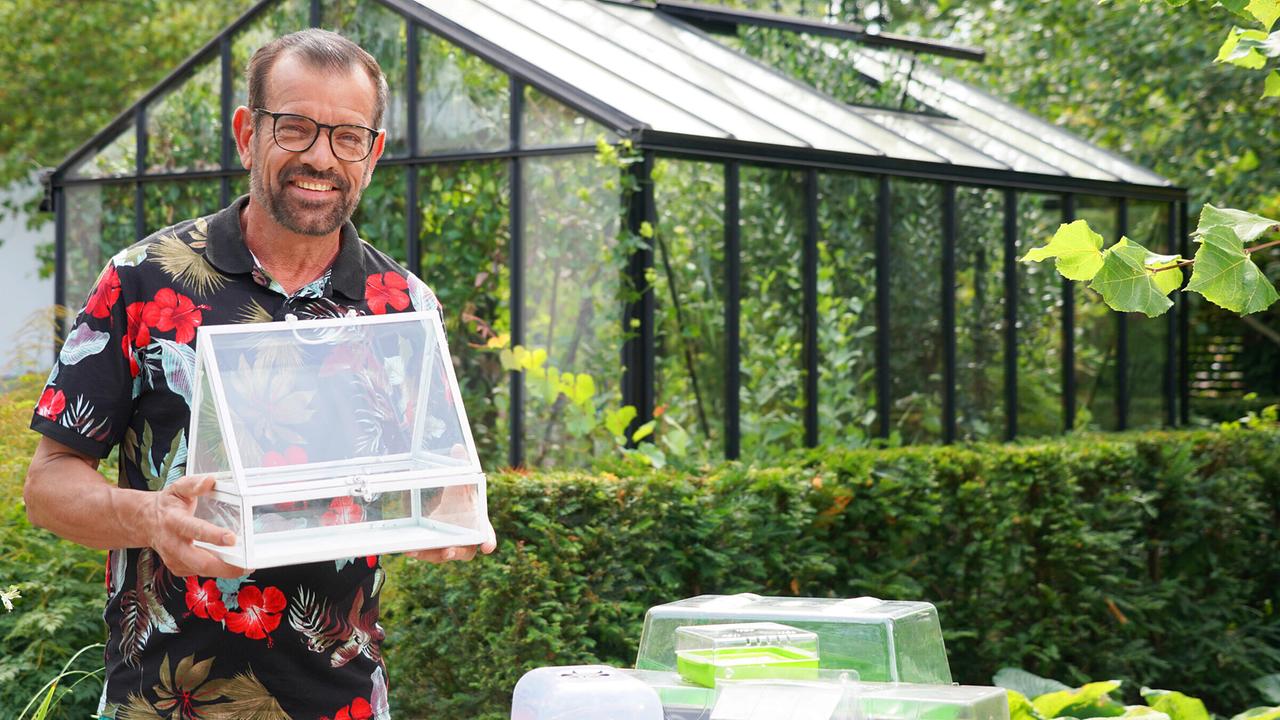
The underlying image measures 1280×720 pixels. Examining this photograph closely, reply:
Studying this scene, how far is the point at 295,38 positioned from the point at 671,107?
4.40m

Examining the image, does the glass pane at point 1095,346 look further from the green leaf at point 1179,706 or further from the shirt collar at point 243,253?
the shirt collar at point 243,253

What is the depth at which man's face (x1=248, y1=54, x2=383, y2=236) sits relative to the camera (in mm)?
2055

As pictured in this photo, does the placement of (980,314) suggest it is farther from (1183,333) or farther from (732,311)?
(1183,333)

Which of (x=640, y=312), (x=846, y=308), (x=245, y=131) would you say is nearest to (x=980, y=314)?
(x=846, y=308)

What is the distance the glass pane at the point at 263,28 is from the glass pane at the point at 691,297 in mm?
2650

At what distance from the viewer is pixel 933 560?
593 centimetres

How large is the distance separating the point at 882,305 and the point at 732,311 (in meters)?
1.06

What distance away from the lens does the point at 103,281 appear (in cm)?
199

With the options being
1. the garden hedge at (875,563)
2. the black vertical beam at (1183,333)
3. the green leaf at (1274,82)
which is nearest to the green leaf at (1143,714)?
the garden hedge at (875,563)

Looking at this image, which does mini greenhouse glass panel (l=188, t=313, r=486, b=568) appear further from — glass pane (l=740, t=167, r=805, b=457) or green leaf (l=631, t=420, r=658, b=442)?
glass pane (l=740, t=167, r=805, b=457)

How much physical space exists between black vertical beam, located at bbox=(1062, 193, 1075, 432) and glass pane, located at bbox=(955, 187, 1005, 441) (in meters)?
0.60

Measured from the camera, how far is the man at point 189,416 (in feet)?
6.40

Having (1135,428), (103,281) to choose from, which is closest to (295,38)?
(103,281)

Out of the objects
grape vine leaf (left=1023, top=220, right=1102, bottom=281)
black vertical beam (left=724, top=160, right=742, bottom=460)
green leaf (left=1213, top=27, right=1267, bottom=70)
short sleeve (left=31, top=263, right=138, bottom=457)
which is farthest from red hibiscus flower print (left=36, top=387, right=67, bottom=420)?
black vertical beam (left=724, top=160, right=742, bottom=460)
